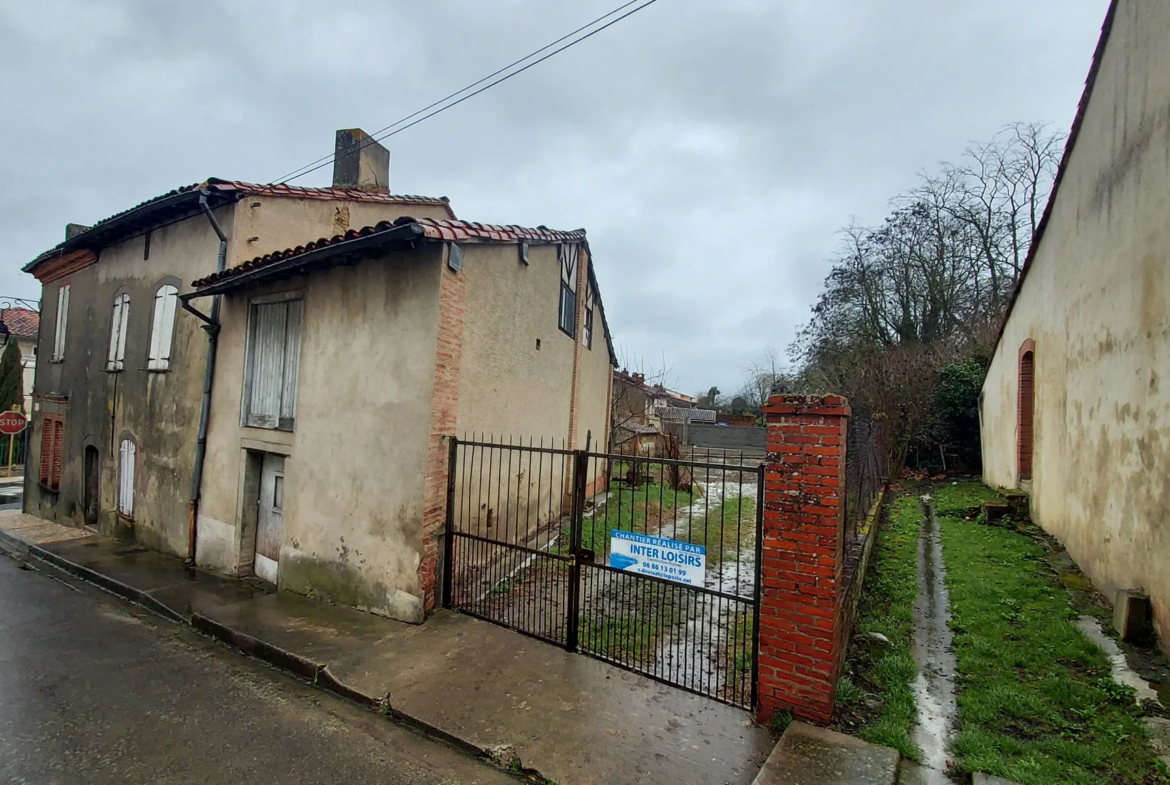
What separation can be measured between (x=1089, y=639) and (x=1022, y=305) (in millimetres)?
7946

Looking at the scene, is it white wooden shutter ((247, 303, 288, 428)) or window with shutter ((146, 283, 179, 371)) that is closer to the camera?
white wooden shutter ((247, 303, 288, 428))

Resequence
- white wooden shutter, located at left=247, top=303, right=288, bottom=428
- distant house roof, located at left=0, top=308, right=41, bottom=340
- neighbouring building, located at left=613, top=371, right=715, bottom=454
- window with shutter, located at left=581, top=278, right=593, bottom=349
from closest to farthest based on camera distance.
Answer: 1. white wooden shutter, located at left=247, top=303, right=288, bottom=428
2. window with shutter, located at left=581, top=278, right=593, bottom=349
3. neighbouring building, located at left=613, top=371, right=715, bottom=454
4. distant house roof, located at left=0, top=308, right=41, bottom=340

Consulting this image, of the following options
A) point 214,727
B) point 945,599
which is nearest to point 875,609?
point 945,599

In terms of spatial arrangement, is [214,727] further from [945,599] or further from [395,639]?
[945,599]

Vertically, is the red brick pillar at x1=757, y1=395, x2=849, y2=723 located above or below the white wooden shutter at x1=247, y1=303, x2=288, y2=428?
below

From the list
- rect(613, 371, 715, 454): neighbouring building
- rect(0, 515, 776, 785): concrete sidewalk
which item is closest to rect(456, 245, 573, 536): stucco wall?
rect(0, 515, 776, 785): concrete sidewalk

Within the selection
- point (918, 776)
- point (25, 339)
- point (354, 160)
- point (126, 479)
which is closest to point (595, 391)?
point (354, 160)

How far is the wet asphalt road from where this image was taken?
3344mm

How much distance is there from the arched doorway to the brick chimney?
1300cm

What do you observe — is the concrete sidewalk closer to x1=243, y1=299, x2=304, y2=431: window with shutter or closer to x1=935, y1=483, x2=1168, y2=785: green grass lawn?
x1=935, y1=483, x2=1168, y2=785: green grass lawn

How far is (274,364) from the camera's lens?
23.1 ft

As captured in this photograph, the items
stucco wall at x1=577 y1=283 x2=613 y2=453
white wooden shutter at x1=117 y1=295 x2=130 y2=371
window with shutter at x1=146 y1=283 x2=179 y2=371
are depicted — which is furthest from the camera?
stucco wall at x1=577 y1=283 x2=613 y2=453

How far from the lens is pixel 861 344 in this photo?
22.6 metres

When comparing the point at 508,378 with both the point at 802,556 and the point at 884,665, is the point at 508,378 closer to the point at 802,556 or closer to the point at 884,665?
the point at 802,556
